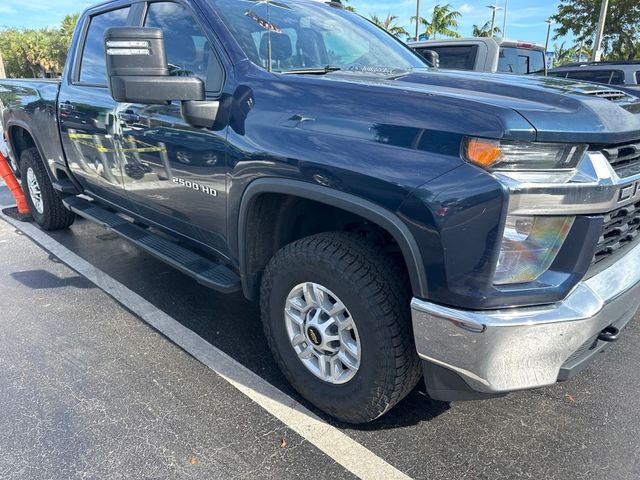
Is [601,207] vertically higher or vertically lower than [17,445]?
higher

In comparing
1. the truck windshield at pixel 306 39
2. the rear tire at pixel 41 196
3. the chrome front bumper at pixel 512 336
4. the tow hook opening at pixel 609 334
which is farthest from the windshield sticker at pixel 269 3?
the rear tire at pixel 41 196

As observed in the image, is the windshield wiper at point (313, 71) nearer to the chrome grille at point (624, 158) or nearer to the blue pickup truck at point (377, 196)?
the blue pickup truck at point (377, 196)

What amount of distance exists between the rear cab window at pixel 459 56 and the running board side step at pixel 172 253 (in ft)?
18.0

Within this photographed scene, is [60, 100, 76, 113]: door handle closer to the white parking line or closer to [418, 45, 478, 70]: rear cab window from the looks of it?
the white parking line

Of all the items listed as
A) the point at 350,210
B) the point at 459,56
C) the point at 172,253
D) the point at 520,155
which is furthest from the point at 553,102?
the point at 459,56

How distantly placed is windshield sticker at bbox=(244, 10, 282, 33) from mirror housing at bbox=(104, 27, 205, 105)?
0.63 meters

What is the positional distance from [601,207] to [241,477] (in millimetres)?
1732

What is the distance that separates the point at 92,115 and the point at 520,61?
7458 mm

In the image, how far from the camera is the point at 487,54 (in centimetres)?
726

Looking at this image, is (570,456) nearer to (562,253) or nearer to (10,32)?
(562,253)

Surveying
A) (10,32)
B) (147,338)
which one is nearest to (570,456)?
(147,338)

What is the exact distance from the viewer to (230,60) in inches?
96.7

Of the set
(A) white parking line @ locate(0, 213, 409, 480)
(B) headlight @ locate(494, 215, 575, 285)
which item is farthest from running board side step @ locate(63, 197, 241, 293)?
(B) headlight @ locate(494, 215, 575, 285)

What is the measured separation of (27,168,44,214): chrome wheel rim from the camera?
16.8 ft
